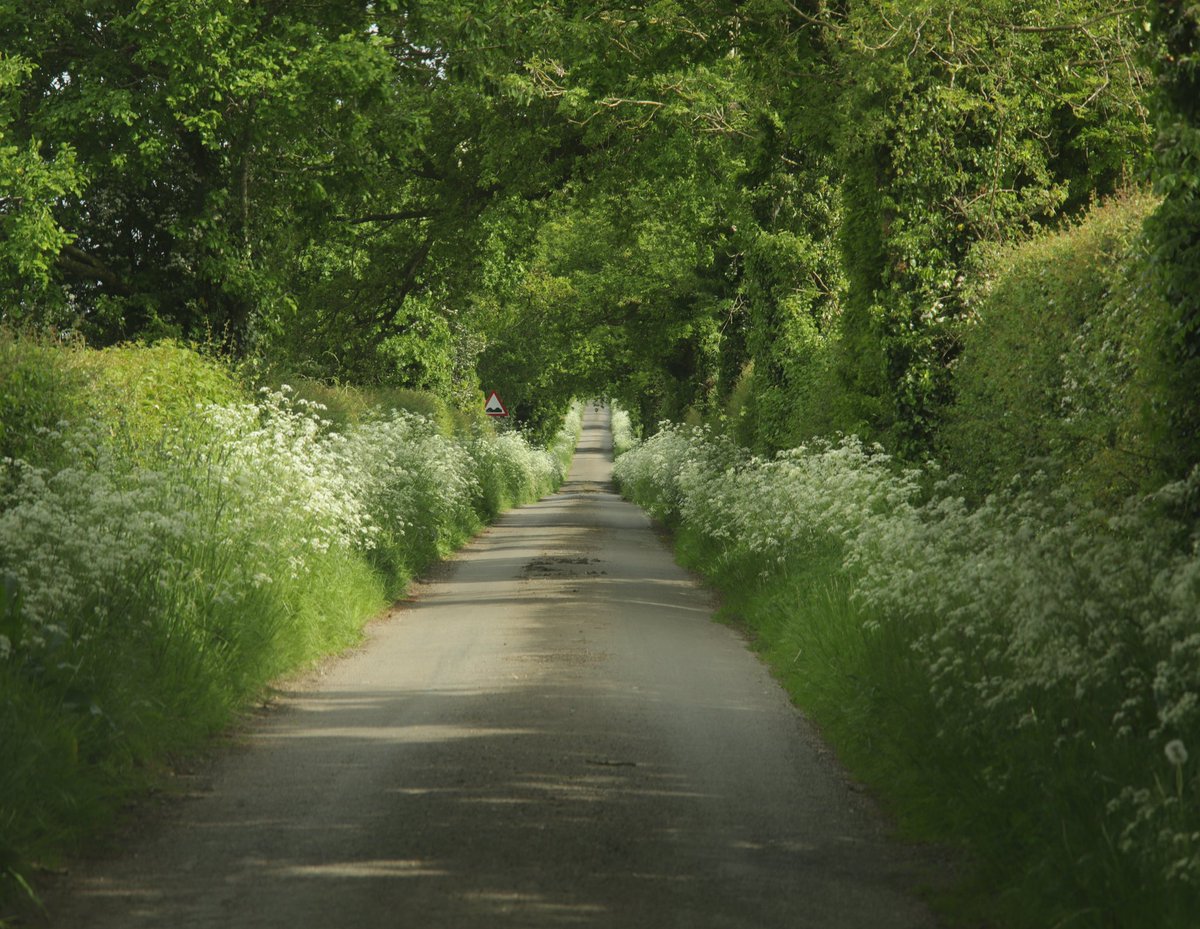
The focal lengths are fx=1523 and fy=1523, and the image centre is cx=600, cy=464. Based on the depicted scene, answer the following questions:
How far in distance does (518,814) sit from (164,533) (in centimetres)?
454

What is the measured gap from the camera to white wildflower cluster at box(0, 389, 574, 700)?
8.91 meters

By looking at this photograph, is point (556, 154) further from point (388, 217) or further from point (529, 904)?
point (529, 904)

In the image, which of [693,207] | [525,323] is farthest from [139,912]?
[525,323]

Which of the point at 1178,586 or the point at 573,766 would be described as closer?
the point at 1178,586

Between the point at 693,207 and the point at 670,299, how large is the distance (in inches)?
688

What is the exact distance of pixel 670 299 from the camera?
161 feet

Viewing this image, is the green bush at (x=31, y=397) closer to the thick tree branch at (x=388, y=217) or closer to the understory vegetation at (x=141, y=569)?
the understory vegetation at (x=141, y=569)

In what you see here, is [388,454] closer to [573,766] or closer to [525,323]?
[573,766]

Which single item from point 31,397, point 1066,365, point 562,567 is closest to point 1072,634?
point 1066,365

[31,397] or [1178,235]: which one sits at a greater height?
[1178,235]

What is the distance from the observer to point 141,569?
1046 cm

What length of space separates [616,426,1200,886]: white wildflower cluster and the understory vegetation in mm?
4518

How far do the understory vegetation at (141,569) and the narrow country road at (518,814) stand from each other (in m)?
0.44

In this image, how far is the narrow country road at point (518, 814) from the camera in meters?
6.26
